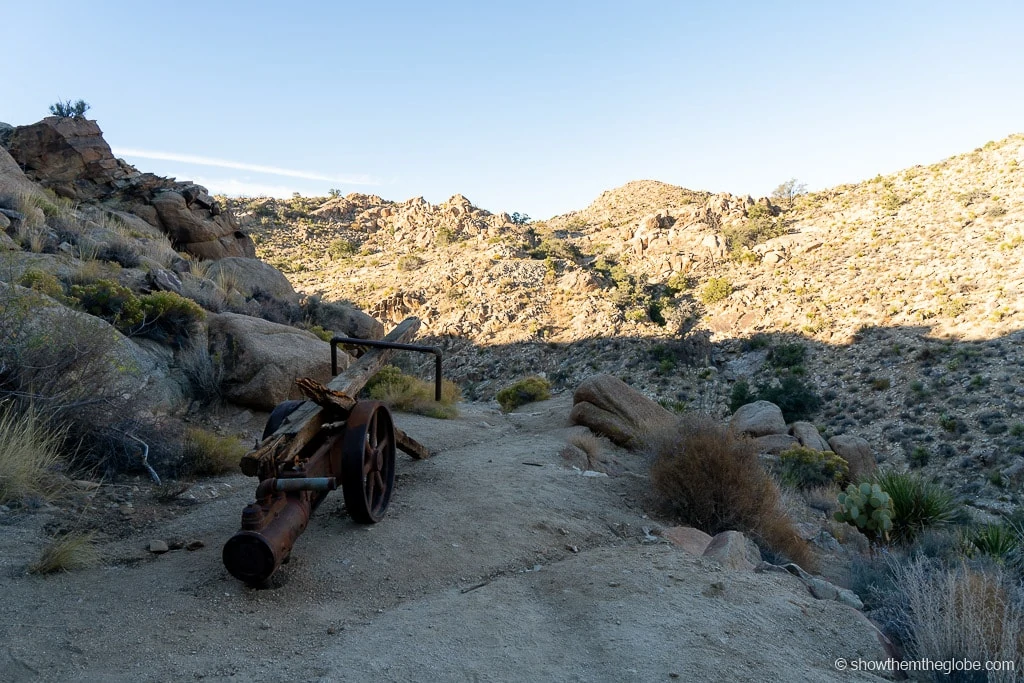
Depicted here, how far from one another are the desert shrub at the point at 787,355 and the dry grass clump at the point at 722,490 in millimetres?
19632

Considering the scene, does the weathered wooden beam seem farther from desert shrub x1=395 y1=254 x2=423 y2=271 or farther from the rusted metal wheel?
desert shrub x1=395 y1=254 x2=423 y2=271

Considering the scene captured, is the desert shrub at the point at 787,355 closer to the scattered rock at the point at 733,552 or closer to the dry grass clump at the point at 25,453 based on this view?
the scattered rock at the point at 733,552

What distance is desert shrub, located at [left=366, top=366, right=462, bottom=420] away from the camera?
1327cm

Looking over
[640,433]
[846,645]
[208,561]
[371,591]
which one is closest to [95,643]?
[208,561]

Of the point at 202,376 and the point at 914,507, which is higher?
the point at 202,376

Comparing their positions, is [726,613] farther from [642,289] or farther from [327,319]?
[642,289]

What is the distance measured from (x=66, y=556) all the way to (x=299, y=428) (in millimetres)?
1808

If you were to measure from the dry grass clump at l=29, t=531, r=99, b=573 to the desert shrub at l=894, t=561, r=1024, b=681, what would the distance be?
5839 mm

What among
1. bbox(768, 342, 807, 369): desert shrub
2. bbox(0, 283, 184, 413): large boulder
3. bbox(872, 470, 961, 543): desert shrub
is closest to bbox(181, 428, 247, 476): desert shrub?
bbox(0, 283, 184, 413): large boulder

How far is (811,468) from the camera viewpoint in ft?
42.5

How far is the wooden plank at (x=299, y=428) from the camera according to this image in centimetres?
489

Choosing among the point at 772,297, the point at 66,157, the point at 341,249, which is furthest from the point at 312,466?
the point at 341,249

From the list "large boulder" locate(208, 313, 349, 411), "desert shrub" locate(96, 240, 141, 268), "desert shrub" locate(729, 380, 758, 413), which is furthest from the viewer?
"desert shrub" locate(729, 380, 758, 413)

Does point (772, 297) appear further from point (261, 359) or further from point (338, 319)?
point (261, 359)
